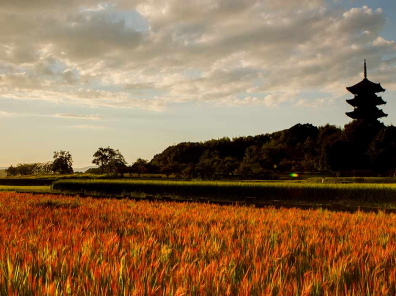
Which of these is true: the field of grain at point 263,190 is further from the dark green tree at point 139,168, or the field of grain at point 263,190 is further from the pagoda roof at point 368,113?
the pagoda roof at point 368,113

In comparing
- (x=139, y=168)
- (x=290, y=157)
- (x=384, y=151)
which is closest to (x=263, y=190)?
(x=384, y=151)

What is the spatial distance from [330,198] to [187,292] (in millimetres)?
18849

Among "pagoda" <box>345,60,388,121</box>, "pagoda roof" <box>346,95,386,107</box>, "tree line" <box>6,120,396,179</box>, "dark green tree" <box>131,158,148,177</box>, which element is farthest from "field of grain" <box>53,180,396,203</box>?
"pagoda roof" <box>346,95,386,107</box>

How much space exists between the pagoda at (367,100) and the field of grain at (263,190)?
42.9 m

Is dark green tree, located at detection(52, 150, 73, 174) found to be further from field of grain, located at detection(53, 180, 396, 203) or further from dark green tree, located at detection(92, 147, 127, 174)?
field of grain, located at detection(53, 180, 396, 203)

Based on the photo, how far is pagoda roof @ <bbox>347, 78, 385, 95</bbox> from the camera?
5816 cm

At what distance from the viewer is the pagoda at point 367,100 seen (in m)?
58.3

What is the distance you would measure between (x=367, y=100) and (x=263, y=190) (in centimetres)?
4496

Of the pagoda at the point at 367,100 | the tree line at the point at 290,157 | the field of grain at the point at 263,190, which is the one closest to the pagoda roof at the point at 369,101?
the pagoda at the point at 367,100

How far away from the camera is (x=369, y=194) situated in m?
19.2

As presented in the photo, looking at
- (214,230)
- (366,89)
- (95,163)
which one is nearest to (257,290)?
(214,230)

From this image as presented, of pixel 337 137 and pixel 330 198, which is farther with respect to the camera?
pixel 337 137

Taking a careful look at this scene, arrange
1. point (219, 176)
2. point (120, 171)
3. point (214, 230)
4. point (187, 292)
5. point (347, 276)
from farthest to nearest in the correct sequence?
point (120, 171)
point (219, 176)
point (214, 230)
point (347, 276)
point (187, 292)

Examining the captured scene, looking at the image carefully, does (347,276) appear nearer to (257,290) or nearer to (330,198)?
(257,290)
